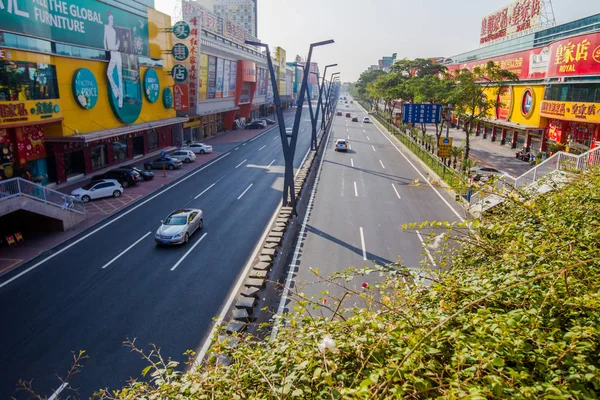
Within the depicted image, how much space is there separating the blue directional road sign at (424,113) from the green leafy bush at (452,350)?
3418cm

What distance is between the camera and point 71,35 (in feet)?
94.1

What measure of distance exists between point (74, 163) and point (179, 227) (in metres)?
16.8

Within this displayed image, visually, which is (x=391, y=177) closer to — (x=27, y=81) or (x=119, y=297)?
(x=119, y=297)

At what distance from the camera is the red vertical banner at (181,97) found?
44.2 metres

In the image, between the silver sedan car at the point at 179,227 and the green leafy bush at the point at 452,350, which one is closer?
the green leafy bush at the point at 452,350

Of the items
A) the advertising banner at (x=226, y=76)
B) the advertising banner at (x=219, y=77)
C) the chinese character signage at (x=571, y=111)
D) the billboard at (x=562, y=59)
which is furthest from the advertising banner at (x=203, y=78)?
the chinese character signage at (x=571, y=111)

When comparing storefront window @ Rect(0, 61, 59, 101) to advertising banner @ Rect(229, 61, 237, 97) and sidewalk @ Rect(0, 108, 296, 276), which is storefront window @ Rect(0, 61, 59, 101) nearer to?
sidewalk @ Rect(0, 108, 296, 276)

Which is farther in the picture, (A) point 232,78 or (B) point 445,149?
(A) point 232,78

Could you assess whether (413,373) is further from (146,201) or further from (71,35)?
(71,35)

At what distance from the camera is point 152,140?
4428 centimetres

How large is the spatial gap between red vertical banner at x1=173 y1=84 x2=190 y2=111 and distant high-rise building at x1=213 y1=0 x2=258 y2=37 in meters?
115

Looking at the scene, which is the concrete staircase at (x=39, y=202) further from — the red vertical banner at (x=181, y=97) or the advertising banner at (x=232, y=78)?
the advertising banner at (x=232, y=78)

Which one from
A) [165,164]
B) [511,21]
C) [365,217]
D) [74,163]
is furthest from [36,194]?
[511,21]

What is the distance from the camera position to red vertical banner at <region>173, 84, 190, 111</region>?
44.2m
